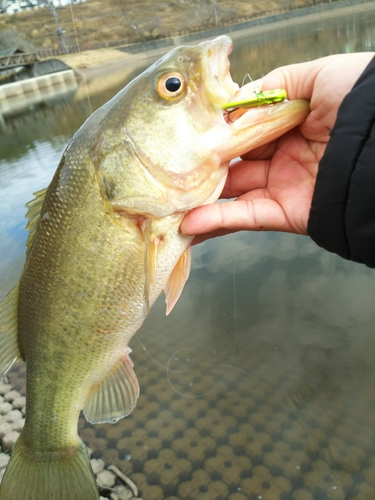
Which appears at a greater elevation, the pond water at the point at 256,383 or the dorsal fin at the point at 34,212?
the dorsal fin at the point at 34,212

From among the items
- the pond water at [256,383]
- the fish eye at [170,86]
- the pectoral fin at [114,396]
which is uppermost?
the fish eye at [170,86]

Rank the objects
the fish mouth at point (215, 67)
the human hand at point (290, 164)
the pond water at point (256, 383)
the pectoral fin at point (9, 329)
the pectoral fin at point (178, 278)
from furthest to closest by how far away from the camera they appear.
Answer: the pond water at point (256, 383) → the pectoral fin at point (9, 329) → the pectoral fin at point (178, 278) → the human hand at point (290, 164) → the fish mouth at point (215, 67)

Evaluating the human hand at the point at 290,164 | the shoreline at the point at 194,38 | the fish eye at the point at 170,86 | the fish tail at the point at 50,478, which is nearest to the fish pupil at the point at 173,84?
the fish eye at the point at 170,86

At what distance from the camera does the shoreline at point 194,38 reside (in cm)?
4131

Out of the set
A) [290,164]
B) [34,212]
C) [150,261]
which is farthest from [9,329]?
[290,164]

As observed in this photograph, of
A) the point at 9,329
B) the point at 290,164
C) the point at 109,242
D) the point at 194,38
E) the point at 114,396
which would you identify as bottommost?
the point at 114,396

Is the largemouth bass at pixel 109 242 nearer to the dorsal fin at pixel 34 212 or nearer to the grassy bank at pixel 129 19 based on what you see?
the dorsal fin at pixel 34 212

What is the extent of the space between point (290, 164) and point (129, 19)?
247 feet

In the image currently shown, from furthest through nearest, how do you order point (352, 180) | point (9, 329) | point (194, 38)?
point (194, 38), point (9, 329), point (352, 180)

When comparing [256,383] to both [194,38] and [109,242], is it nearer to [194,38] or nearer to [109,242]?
[109,242]

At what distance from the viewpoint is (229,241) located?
19.1 ft

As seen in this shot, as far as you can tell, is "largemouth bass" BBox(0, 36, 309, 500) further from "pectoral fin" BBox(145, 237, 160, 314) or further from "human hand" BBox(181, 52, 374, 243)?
"human hand" BBox(181, 52, 374, 243)

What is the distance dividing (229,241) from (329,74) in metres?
3.94

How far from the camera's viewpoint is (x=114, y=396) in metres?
2.32
